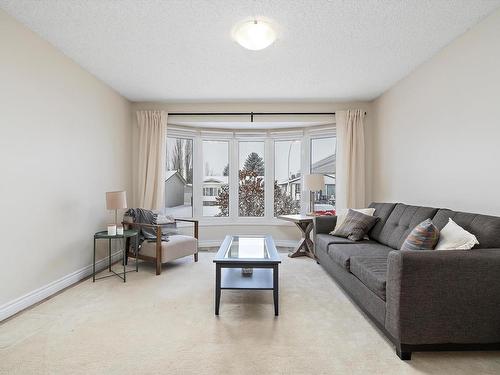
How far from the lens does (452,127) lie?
2883mm

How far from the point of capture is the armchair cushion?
3.70m

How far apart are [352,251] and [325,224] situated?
1106mm

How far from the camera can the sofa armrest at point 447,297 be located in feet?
5.86

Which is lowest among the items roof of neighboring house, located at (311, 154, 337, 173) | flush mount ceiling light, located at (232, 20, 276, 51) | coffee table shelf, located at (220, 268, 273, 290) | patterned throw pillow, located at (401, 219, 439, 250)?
coffee table shelf, located at (220, 268, 273, 290)

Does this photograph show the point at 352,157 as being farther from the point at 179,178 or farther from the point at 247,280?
the point at 179,178

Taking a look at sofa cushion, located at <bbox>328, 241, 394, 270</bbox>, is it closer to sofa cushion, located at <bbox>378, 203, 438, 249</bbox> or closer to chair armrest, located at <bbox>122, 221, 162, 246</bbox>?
sofa cushion, located at <bbox>378, 203, 438, 249</bbox>

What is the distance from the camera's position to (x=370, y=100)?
185 inches

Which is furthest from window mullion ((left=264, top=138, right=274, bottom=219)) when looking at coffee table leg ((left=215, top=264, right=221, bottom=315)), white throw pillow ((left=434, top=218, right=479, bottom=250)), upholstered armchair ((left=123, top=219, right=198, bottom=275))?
white throw pillow ((left=434, top=218, right=479, bottom=250))

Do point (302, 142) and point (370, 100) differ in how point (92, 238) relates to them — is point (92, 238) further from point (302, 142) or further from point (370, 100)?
point (370, 100)

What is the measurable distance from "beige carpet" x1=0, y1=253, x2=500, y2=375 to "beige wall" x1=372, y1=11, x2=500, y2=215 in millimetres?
1477

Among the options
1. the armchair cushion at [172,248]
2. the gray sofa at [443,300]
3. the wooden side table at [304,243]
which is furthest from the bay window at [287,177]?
the gray sofa at [443,300]

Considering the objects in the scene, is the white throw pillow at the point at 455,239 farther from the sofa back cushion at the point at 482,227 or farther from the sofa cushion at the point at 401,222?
the sofa cushion at the point at 401,222

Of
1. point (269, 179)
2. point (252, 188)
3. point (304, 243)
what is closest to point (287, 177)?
point (269, 179)

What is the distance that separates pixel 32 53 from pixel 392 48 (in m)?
3.61
